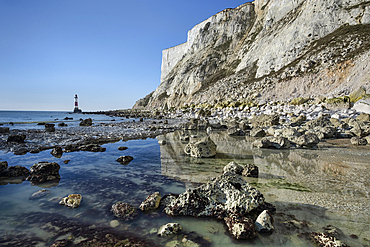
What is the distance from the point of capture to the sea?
281 cm

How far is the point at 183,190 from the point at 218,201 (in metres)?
1.12

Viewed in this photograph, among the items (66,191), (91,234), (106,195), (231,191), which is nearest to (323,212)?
(231,191)

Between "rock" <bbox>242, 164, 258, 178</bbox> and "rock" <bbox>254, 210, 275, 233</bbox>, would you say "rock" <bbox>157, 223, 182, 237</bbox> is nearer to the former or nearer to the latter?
"rock" <bbox>254, 210, 275, 233</bbox>

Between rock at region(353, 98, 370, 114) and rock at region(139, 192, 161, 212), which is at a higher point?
rock at region(353, 98, 370, 114)

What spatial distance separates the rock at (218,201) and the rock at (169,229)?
0.46 meters

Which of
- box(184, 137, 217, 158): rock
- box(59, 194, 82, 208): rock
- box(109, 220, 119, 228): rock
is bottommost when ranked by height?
box(109, 220, 119, 228): rock

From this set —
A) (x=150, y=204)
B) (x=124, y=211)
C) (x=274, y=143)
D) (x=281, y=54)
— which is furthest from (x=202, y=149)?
(x=281, y=54)

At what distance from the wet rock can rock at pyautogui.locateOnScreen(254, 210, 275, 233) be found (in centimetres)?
53

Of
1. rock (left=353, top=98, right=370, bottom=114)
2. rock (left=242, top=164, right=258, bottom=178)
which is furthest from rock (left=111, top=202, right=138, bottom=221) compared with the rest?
rock (left=353, top=98, right=370, bottom=114)

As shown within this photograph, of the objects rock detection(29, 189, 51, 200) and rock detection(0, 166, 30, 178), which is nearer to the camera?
rock detection(29, 189, 51, 200)

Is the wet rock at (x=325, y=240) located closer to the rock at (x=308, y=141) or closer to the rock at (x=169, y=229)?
the rock at (x=169, y=229)

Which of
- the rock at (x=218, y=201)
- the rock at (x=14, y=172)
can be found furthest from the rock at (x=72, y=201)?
the rock at (x=14, y=172)

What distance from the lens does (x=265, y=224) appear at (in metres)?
2.89

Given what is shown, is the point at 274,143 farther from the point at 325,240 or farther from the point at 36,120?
the point at 36,120
